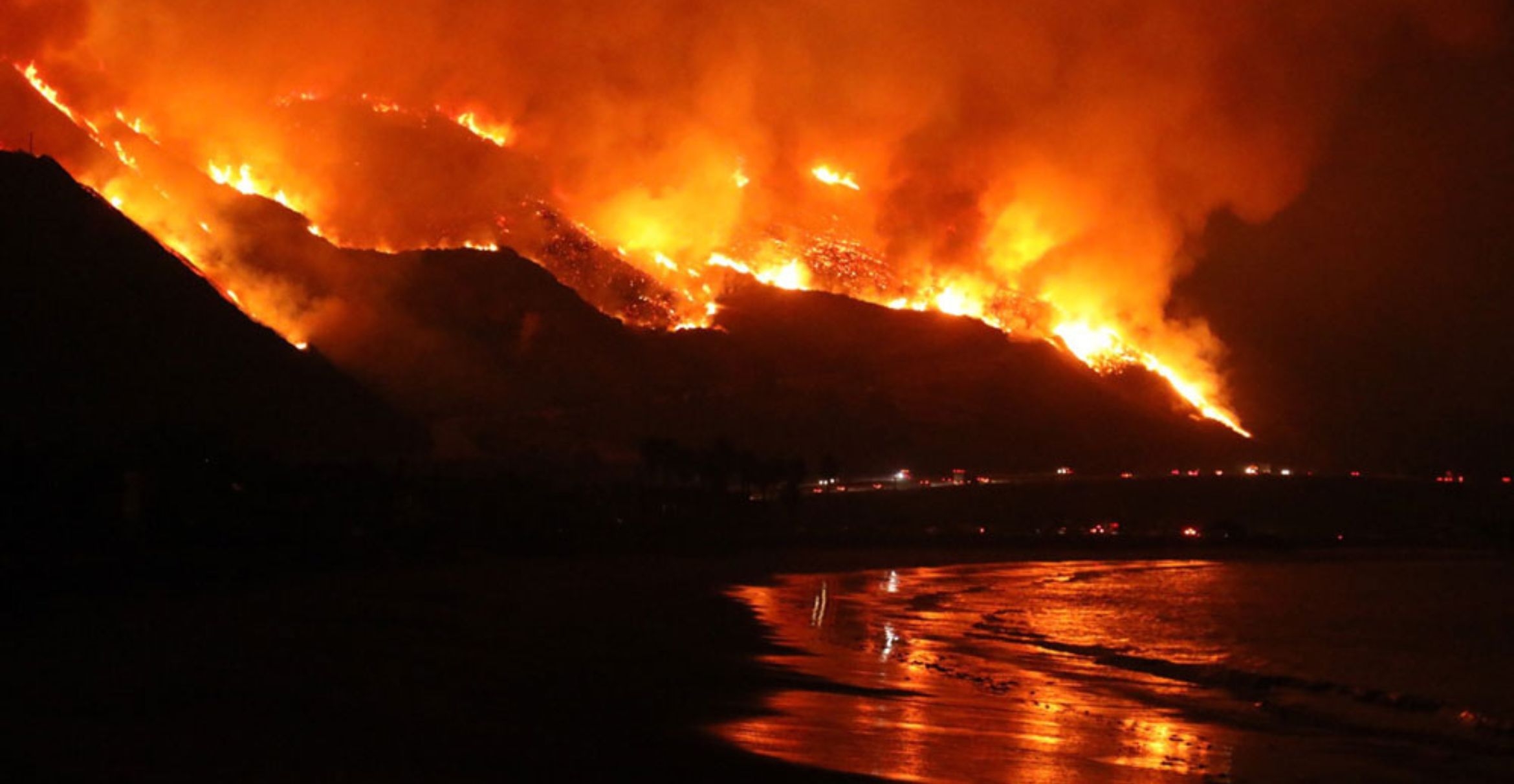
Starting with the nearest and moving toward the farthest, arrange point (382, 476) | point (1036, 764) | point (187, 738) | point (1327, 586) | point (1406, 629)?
point (187, 738) → point (1036, 764) → point (1406, 629) → point (1327, 586) → point (382, 476)

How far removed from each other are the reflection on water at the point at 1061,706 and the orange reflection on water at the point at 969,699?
6 cm

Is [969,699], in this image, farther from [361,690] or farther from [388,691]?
[361,690]

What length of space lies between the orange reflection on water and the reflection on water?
2.2 inches

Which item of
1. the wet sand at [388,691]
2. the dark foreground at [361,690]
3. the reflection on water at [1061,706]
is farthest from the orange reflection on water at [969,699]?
the dark foreground at [361,690]

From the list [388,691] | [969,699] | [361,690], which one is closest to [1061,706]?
[969,699]

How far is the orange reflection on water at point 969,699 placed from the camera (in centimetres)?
1728

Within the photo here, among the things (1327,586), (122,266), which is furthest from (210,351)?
(1327,586)

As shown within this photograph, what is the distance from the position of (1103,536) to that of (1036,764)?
352ft

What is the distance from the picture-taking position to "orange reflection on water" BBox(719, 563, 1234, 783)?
56.7 feet

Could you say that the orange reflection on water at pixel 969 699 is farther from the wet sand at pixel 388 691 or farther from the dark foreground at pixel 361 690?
the dark foreground at pixel 361 690

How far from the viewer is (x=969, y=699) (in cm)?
2328

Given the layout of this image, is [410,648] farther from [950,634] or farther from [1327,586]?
[1327,586]

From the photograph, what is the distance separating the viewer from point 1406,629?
44.9m

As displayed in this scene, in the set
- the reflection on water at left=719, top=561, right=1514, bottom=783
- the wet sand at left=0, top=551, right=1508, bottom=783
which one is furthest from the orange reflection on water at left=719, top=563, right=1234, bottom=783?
the wet sand at left=0, top=551, right=1508, bottom=783
